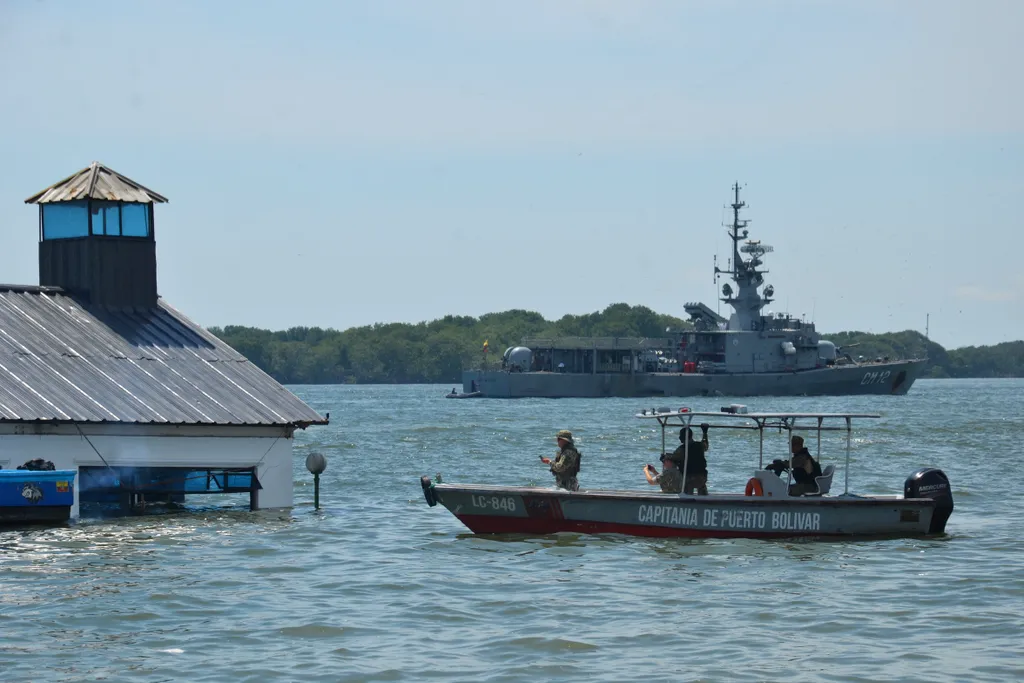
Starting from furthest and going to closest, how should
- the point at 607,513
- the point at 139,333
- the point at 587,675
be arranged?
1. the point at 139,333
2. the point at 607,513
3. the point at 587,675

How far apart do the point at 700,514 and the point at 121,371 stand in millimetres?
11005

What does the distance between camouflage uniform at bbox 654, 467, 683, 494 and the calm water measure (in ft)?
2.96

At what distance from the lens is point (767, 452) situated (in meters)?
53.4

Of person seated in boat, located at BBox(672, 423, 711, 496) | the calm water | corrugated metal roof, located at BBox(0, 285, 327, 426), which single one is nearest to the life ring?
person seated in boat, located at BBox(672, 423, 711, 496)

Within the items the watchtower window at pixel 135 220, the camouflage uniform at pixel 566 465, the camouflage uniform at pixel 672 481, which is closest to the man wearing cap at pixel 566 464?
the camouflage uniform at pixel 566 465

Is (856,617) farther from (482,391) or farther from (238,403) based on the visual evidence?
(482,391)

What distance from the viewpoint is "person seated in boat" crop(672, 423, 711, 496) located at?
2334cm

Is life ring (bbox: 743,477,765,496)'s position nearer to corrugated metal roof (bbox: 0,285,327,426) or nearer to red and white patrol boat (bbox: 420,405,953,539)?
red and white patrol boat (bbox: 420,405,953,539)

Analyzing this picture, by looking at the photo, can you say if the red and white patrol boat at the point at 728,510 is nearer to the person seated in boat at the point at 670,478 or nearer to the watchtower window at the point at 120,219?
the person seated in boat at the point at 670,478

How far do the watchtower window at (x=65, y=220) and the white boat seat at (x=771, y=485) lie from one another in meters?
A: 14.4

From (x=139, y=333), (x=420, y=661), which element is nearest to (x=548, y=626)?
(x=420, y=661)

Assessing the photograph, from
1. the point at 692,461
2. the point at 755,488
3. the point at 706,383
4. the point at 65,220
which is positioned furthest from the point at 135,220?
the point at 706,383

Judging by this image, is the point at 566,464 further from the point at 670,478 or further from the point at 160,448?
the point at 160,448

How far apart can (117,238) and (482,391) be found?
10549 centimetres
